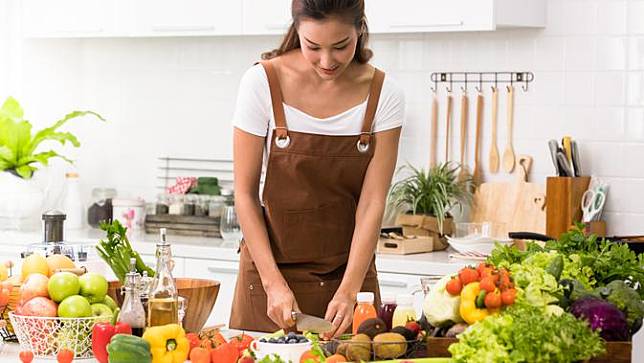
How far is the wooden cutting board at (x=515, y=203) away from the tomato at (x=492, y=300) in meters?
2.65

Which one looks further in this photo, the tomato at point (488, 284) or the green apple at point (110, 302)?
the green apple at point (110, 302)

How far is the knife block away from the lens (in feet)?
15.6

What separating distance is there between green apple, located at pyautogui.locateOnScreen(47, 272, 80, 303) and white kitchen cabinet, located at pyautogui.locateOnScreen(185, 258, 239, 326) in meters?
2.14

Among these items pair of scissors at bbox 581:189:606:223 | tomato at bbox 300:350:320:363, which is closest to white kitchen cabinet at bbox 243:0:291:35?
pair of scissors at bbox 581:189:606:223

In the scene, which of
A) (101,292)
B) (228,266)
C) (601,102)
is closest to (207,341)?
(101,292)

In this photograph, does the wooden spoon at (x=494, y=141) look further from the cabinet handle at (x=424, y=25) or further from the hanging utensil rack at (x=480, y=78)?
the cabinet handle at (x=424, y=25)

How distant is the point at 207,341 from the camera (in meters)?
2.70

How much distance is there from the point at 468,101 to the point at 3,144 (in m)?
2.22

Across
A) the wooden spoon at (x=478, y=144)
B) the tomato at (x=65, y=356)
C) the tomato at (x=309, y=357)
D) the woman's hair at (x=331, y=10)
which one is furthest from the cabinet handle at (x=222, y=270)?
the tomato at (x=309, y=357)

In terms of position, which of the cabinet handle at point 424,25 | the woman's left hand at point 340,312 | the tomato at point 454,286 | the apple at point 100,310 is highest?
the cabinet handle at point 424,25

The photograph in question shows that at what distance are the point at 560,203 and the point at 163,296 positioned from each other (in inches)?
93.7

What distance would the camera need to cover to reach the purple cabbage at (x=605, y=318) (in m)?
2.36

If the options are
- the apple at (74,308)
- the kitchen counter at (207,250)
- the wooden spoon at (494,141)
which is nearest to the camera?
the apple at (74,308)

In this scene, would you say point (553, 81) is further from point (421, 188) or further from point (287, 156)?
point (287, 156)
